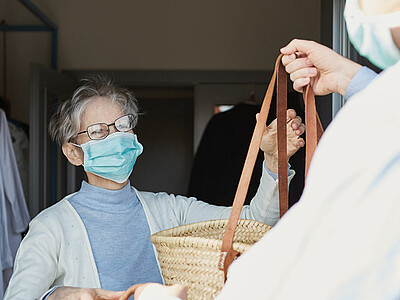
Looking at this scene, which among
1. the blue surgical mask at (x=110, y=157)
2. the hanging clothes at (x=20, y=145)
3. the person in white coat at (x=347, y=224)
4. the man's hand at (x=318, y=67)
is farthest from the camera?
the hanging clothes at (x=20, y=145)

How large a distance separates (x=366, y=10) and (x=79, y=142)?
116 cm

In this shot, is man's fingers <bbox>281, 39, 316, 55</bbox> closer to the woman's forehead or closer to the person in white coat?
the person in white coat

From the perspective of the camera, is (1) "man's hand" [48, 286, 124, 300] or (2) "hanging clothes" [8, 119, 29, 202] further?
(2) "hanging clothes" [8, 119, 29, 202]

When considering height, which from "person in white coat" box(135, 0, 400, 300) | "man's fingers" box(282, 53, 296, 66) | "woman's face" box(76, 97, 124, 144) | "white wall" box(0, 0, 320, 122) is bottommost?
"person in white coat" box(135, 0, 400, 300)

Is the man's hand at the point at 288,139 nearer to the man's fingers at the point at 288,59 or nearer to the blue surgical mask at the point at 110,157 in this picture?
the man's fingers at the point at 288,59

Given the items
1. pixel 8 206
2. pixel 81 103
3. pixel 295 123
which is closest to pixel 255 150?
pixel 295 123

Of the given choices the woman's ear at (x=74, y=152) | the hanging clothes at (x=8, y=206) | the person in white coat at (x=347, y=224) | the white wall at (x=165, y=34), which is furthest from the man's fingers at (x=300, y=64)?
the white wall at (x=165, y=34)

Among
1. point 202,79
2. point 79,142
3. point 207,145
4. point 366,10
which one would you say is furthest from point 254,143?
point 202,79

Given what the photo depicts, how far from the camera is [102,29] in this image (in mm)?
3926

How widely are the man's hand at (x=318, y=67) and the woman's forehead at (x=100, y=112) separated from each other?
0.72m

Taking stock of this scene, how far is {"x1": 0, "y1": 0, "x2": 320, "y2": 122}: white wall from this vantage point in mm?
3918

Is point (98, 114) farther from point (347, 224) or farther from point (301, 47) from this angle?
point (347, 224)

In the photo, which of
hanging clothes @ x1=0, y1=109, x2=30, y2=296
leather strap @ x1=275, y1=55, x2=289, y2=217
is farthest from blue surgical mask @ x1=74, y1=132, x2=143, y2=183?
hanging clothes @ x1=0, y1=109, x2=30, y2=296

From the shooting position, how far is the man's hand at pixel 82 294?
97 centimetres
